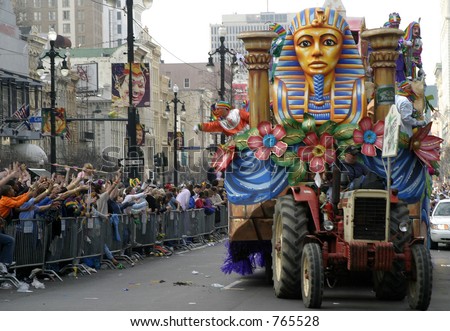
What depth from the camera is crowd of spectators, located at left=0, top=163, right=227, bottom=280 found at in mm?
17484

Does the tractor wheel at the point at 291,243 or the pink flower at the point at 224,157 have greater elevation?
the pink flower at the point at 224,157

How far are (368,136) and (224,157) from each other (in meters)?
2.45

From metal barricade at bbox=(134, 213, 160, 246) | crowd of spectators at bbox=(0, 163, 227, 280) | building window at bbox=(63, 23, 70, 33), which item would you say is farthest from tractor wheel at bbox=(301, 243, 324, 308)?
building window at bbox=(63, 23, 70, 33)

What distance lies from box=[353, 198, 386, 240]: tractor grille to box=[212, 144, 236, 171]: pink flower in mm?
4124

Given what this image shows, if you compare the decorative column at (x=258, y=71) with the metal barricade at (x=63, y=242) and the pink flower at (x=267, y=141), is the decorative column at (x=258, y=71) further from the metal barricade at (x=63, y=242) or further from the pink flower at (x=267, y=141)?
the metal barricade at (x=63, y=242)

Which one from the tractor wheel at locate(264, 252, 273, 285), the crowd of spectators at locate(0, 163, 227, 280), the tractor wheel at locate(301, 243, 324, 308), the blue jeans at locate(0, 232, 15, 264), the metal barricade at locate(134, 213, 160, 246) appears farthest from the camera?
the metal barricade at locate(134, 213, 160, 246)

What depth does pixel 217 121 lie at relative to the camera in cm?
1850

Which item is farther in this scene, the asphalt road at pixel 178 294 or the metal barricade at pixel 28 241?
the metal barricade at pixel 28 241

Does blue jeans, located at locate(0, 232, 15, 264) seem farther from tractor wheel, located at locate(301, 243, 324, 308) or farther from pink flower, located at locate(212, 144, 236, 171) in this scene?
tractor wheel, located at locate(301, 243, 324, 308)

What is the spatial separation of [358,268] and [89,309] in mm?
3492

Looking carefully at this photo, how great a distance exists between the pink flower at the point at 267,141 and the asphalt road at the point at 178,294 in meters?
2.15

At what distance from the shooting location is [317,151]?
1650 cm

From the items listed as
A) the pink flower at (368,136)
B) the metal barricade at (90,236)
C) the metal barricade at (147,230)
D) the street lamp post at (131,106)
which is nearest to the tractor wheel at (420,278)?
the pink flower at (368,136)

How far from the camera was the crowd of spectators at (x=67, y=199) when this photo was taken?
1748 centimetres
